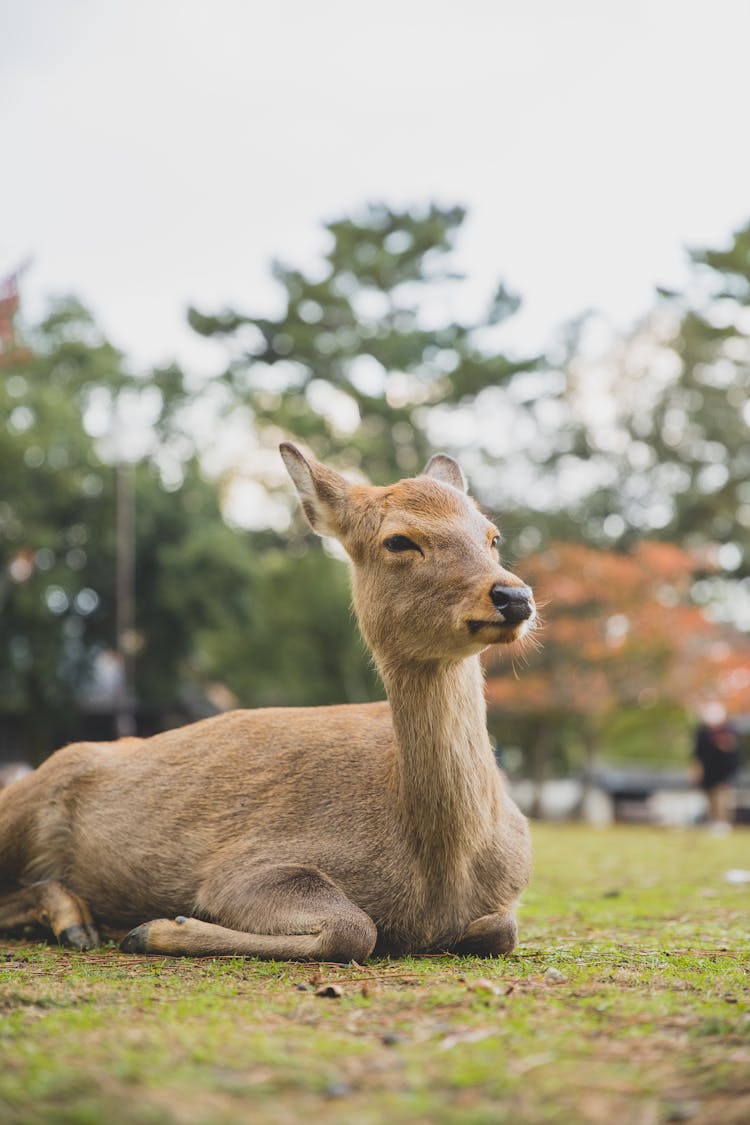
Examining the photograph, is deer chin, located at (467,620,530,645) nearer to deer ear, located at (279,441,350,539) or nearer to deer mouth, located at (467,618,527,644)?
deer mouth, located at (467,618,527,644)

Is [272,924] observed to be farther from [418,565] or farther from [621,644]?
[621,644]

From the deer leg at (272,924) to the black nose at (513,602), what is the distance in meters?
1.44

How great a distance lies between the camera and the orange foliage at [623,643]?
31500 mm

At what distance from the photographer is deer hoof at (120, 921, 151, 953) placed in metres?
5.46

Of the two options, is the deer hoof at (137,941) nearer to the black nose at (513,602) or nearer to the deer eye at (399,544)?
the deer eye at (399,544)

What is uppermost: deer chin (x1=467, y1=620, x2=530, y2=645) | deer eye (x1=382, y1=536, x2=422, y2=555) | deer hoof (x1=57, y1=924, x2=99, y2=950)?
deer eye (x1=382, y1=536, x2=422, y2=555)

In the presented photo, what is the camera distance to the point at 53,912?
20.2 ft

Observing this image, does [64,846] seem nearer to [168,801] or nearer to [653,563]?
[168,801]

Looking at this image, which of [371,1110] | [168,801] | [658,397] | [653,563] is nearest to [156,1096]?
[371,1110]

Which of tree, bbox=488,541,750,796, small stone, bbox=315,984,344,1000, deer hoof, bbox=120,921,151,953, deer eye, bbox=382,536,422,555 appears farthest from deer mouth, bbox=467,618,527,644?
tree, bbox=488,541,750,796

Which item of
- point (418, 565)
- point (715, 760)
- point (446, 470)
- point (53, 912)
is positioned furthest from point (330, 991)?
point (715, 760)

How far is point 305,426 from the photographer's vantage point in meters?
33.5

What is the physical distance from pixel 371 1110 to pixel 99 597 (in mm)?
35285

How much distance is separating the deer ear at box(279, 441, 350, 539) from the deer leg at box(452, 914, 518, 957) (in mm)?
1961
